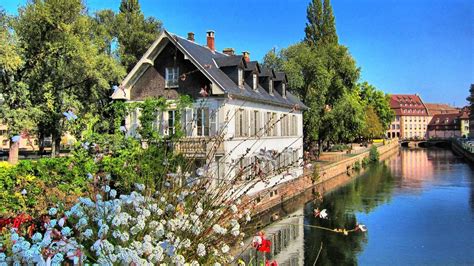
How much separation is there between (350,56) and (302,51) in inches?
271

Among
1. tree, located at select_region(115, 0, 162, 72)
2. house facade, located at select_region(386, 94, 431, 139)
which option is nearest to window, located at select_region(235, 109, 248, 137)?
tree, located at select_region(115, 0, 162, 72)

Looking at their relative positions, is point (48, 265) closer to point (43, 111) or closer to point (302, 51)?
point (43, 111)

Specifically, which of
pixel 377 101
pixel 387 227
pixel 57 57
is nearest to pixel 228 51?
pixel 57 57

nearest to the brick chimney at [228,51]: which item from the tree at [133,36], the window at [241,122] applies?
the tree at [133,36]

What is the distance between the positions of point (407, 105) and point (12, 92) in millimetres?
118213

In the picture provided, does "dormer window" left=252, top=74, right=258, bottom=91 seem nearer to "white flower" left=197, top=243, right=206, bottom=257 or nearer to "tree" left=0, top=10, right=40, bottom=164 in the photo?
"tree" left=0, top=10, right=40, bottom=164

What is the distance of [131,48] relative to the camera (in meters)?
38.5

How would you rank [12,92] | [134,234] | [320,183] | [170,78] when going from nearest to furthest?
[134,234]
[170,78]
[12,92]
[320,183]

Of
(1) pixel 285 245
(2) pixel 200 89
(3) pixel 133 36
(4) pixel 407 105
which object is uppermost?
(3) pixel 133 36

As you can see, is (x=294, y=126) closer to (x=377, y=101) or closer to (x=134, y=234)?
(x=134, y=234)

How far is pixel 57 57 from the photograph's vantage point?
2731 cm

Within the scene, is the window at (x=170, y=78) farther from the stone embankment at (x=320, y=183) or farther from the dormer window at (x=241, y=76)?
the stone embankment at (x=320, y=183)

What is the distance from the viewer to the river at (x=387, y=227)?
1709cm

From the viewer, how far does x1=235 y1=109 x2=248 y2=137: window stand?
22.8m
